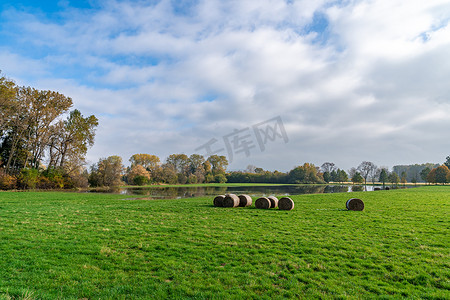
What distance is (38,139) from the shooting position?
141 feet

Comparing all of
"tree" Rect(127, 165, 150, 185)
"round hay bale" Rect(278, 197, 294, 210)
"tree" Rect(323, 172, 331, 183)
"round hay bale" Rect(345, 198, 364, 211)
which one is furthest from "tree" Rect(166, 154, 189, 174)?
"round hay bale" Rect(345, 198, 364, 211)

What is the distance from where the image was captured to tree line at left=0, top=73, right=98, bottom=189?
1512 inches

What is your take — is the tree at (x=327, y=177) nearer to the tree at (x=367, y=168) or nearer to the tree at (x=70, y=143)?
the tree at (x=367, y=168)

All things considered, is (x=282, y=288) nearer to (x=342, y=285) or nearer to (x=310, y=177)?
(x=342, y=285)

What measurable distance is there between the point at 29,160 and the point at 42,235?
148 feet

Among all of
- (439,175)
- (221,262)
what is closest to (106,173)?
(221,262)

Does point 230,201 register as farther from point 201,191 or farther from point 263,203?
point 201,191

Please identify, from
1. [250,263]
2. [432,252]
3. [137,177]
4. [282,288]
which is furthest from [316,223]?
[137,177]

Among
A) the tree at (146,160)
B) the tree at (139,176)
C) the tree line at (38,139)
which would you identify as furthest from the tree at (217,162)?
the tree line at (38,139)

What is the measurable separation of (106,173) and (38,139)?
68.4ft

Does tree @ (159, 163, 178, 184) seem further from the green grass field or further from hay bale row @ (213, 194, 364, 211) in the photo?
the green grass field

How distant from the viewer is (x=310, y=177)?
118m

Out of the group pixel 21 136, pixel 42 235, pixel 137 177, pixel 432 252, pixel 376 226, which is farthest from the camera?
pixel 137 177

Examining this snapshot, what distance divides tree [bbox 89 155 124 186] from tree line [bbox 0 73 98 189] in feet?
29.1
